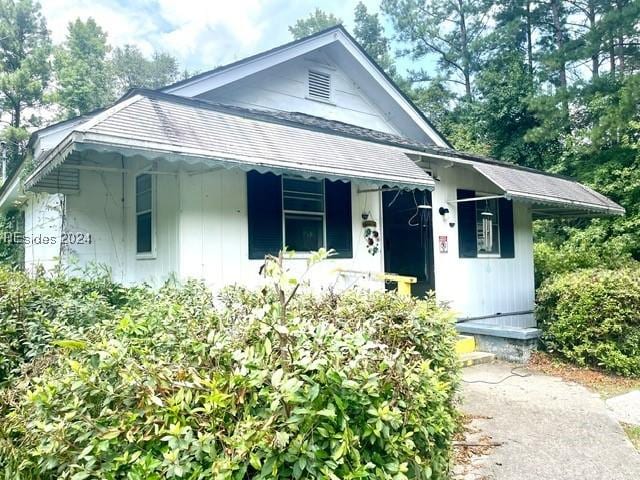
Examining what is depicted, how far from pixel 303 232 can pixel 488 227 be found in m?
4.91

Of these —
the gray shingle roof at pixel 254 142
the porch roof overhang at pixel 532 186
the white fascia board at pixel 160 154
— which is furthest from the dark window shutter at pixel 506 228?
the white fascia board at pixel 160 154

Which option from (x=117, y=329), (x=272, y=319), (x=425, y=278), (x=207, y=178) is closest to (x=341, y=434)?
(x=272, y=319)

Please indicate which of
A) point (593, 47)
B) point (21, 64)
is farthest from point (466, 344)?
point (21, 64)

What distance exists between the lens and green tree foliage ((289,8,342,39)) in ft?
111

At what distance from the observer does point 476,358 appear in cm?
724

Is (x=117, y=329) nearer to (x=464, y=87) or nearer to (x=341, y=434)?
(x=341, y=434)

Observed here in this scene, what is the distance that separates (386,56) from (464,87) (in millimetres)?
6228

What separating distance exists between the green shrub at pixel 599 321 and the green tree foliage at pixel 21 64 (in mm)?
26979

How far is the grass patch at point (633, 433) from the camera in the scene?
13.6ft

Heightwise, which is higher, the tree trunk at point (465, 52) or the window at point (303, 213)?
the tree trunk at point (465, 52)

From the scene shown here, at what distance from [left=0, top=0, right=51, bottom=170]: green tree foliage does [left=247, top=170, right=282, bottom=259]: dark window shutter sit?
2391 centimetres

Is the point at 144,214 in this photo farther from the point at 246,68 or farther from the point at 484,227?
the point at 484,227

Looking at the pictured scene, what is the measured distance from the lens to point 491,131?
2136 centimetres

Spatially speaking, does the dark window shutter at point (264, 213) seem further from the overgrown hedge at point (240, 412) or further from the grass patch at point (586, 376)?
the grass patch at point (586, 376)
